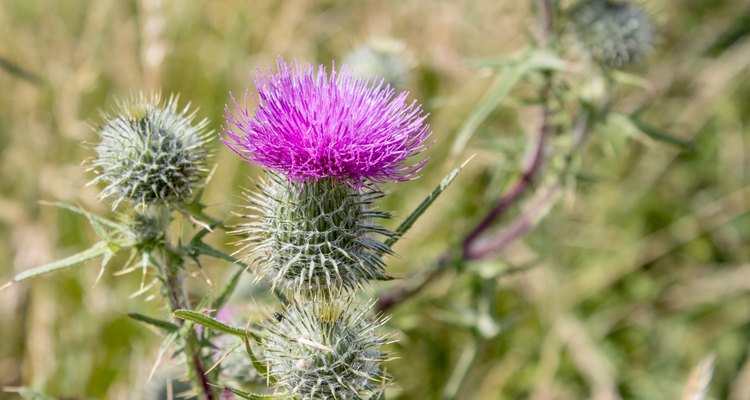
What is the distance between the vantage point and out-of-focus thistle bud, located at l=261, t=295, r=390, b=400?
6.14 feet

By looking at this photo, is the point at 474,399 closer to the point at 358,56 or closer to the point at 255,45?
the point at 358,56

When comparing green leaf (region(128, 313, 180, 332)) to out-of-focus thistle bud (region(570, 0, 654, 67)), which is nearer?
green leaf (region(128, 313, 180, 332))

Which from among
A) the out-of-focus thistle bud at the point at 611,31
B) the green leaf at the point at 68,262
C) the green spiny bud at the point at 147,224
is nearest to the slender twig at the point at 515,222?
the out-of-focus thistle bud at the point at 611,31

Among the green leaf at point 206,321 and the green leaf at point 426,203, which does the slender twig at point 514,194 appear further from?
the green leaf at point 206,321

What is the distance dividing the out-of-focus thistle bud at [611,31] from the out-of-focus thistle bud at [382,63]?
0.89 m

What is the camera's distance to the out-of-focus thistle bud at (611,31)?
3.22 m

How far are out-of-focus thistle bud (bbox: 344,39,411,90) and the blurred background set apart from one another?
20 centimetres

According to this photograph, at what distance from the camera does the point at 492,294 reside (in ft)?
11.2

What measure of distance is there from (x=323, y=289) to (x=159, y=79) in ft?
8.25

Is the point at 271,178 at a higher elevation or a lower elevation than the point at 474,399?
higher

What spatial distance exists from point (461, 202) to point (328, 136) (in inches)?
117

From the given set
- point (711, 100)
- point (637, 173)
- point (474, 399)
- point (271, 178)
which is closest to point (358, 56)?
point (271, 178)

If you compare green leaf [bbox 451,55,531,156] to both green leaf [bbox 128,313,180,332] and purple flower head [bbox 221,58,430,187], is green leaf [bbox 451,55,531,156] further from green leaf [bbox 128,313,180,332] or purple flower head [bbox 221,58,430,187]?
green leaf [bbox 128,313,180,332]

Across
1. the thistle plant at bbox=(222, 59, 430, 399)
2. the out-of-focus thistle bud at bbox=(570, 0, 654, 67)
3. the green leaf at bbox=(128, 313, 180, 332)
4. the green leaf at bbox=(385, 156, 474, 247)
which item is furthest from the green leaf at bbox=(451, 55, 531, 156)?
the green leaf at bbox=(128, 313, 180, 332)
